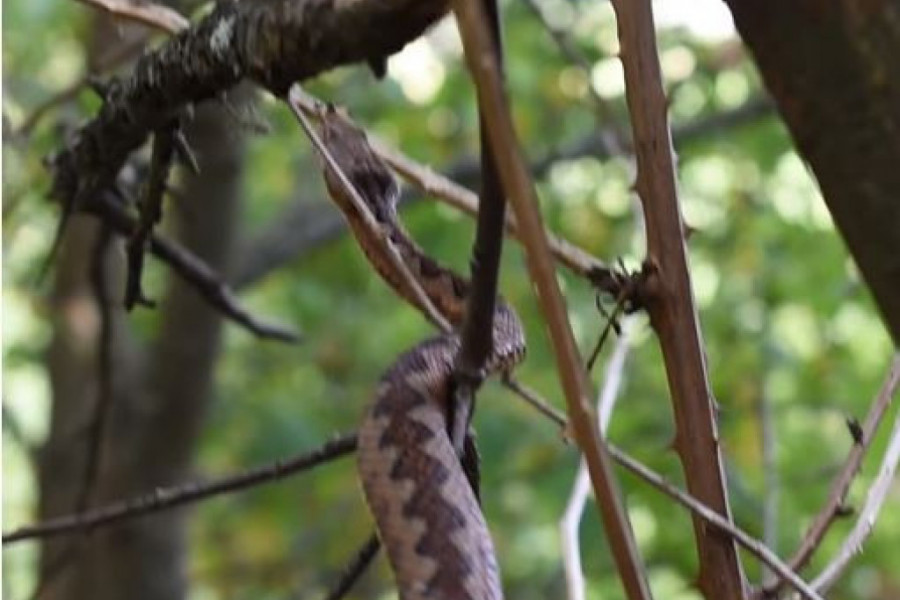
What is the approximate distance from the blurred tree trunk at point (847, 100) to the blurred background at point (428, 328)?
1.59 metres

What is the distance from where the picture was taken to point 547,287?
62cm

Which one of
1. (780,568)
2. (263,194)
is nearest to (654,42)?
(780,568)

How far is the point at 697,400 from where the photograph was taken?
2.82 ft

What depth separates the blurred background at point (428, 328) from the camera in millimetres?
2580

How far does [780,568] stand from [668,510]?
166 centimetres

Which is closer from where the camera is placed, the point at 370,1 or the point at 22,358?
the point at 370,1

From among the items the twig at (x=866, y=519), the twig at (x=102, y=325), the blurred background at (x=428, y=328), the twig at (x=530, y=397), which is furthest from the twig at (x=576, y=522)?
the blurred background at (x=428, y=328)

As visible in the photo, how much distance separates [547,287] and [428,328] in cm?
238

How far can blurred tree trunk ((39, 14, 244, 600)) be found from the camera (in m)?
2.59

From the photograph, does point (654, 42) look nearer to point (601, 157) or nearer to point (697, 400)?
point (697, 400)

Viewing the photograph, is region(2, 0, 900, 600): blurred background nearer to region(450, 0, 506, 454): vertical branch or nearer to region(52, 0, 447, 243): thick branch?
region(52, 0, 447, 243): thick branch

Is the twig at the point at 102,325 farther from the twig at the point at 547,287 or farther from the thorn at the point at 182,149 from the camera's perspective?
the twig at the point at 547,287

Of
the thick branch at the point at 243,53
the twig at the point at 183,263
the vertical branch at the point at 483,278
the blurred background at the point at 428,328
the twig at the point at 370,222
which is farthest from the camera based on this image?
the blurred background at the point at 428,328

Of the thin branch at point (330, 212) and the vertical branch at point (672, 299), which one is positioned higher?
the thin branch at point (330, 212)
